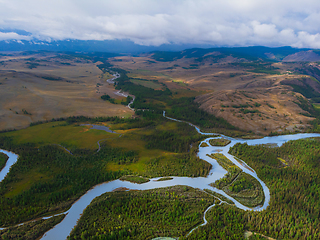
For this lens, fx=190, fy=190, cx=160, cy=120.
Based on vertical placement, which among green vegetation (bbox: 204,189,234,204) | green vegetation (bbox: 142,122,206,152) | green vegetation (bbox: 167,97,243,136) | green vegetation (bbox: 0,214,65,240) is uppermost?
green vegetation (bbox: 167,97,243,136)

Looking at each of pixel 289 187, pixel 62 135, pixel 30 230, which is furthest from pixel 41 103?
pixel 289 187

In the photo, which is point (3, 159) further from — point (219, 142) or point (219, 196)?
point (219, 142)

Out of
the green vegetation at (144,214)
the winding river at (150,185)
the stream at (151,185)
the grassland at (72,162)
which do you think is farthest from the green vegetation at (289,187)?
the grassland at (72,162)

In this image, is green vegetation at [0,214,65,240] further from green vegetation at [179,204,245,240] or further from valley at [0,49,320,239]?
green vegetation at [179,204,245,240]

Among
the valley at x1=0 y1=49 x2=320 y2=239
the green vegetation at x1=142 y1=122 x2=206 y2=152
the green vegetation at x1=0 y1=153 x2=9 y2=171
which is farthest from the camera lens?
the green vegetation at x1=142 y1=122 x2=206 y2=152

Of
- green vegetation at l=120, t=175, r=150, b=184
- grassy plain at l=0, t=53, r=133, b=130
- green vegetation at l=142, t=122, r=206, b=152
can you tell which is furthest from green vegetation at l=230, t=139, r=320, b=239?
grassy plain at l=0, t=53, r=133, b=130

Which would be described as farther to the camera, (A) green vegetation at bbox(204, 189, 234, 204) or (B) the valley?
(A) green vegetation at bbox(204, 189, 234, 204)

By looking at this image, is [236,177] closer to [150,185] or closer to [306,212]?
[306,212]
